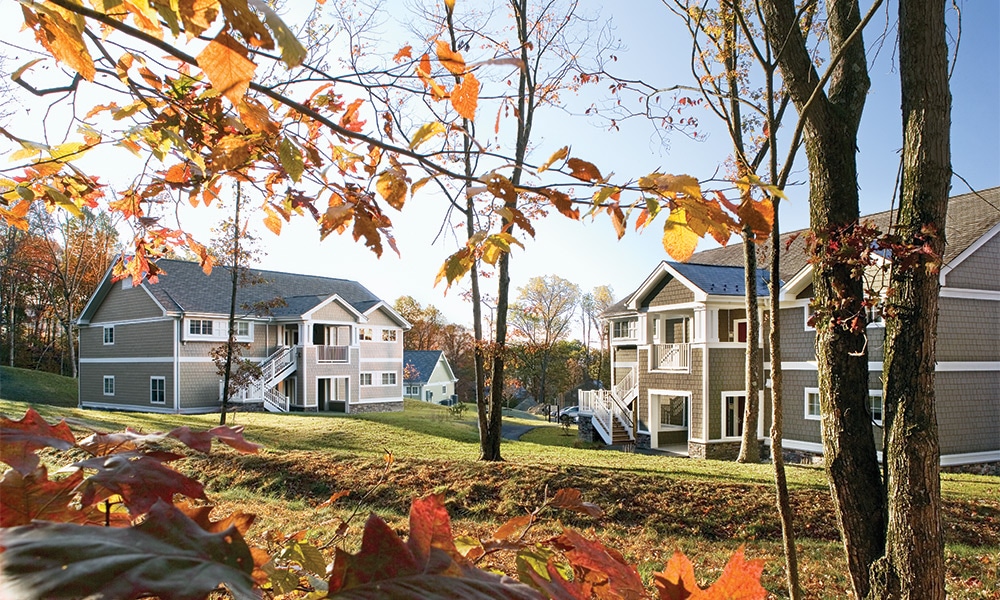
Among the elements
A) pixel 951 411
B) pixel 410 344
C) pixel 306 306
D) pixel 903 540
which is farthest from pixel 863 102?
pixel 410 344

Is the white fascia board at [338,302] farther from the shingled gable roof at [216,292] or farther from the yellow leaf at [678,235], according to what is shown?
the yellow leaf at [678,235]

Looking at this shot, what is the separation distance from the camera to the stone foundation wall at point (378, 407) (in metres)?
27.9

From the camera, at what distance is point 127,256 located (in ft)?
9.30

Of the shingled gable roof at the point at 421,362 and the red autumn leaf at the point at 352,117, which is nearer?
the red autumn leaf at the point at 352,117

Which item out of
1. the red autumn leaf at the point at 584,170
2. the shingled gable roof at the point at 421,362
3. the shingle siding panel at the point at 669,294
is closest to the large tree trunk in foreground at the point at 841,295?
the red autumn leaf at the point at 584,170

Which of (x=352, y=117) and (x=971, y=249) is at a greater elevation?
(x=971, y=249)

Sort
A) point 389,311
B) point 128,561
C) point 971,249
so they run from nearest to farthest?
point 128,561
point 971,249
point 389,311

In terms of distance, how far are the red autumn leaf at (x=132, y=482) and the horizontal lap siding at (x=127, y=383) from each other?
86.8 ft

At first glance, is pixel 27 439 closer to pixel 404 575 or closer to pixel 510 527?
pixel 404 575

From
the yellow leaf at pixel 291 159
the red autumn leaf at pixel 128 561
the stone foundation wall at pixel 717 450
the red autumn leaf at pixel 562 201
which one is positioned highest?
the yellow leaf at pixel 291 159

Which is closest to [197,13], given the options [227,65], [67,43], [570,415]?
[227,65]

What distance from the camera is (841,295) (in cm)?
343

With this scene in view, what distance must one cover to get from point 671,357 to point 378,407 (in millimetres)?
16134

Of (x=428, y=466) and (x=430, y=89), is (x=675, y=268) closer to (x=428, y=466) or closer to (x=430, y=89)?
(x=428, y=466)
